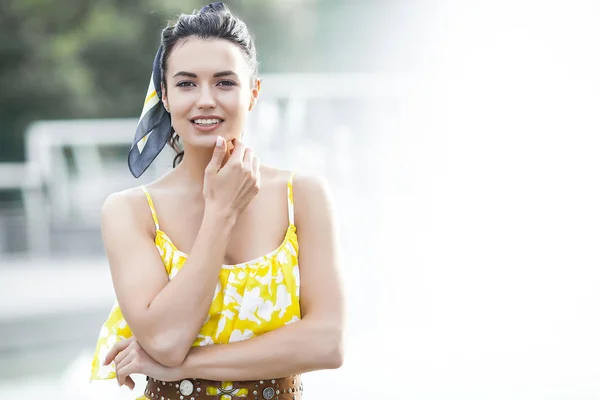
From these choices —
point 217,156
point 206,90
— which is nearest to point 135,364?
point 217,156

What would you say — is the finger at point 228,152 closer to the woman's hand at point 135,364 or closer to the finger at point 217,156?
the finger at point 217,156

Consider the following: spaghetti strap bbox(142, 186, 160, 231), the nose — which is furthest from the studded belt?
the nose

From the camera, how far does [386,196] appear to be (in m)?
9.15

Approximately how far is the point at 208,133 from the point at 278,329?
0.37 metres

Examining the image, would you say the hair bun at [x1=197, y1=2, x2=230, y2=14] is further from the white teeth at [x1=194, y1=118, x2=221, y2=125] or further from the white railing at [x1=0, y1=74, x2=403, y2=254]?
the white railing at [x1=0, y1=74, x2=403, y2=254]

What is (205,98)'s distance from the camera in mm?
1623

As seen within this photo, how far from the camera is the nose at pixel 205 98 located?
162 cm

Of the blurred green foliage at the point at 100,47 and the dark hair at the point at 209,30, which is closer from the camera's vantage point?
the dark hair at the point at 209,30

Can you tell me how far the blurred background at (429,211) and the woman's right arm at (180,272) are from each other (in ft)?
8.71

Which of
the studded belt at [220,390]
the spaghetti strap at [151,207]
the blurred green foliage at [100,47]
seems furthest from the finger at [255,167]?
the blurred green foliage at [100,47]

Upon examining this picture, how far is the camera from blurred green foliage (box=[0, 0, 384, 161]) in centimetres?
1689

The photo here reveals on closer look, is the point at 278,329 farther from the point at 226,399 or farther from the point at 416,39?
the point at 416,39

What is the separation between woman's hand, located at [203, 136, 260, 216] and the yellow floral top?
0.37 ft

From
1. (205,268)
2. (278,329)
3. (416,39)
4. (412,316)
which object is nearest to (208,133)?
(205,268)
